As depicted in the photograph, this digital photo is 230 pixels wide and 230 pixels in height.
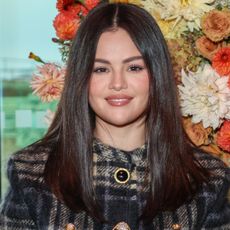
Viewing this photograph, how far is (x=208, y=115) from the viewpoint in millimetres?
1326

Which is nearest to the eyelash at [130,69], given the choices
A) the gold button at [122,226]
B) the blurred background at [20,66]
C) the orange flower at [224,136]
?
the orange flower at [224,136]

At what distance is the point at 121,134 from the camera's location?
1.40 meters

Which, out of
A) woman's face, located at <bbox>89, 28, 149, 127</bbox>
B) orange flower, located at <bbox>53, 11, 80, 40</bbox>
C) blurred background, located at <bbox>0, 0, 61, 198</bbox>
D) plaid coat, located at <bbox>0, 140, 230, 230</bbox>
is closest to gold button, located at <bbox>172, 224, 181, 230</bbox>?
plaid coat, located at <bbox>0, 140, 230, 230</bbox>

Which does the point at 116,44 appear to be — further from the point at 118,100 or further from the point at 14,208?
the point at 14,208

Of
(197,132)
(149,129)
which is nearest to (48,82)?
(149,129)

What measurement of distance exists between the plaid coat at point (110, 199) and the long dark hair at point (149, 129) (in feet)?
0.07

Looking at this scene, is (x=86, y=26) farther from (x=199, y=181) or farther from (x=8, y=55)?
(x=8, y=55)

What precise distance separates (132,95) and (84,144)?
0.16 metres

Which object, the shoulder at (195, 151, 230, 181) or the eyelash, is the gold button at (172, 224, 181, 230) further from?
the eyelash

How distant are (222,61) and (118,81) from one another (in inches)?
8.7

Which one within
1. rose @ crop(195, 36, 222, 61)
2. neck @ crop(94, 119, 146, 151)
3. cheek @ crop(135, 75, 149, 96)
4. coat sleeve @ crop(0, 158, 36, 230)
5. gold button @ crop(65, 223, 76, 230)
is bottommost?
gold button @ crop(65, 223, 76, 230)

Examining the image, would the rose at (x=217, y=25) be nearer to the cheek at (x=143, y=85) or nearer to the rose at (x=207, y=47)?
the rose at (x=207, y=47)

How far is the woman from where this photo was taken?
1312 mm

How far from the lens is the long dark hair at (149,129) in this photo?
1.32 m
